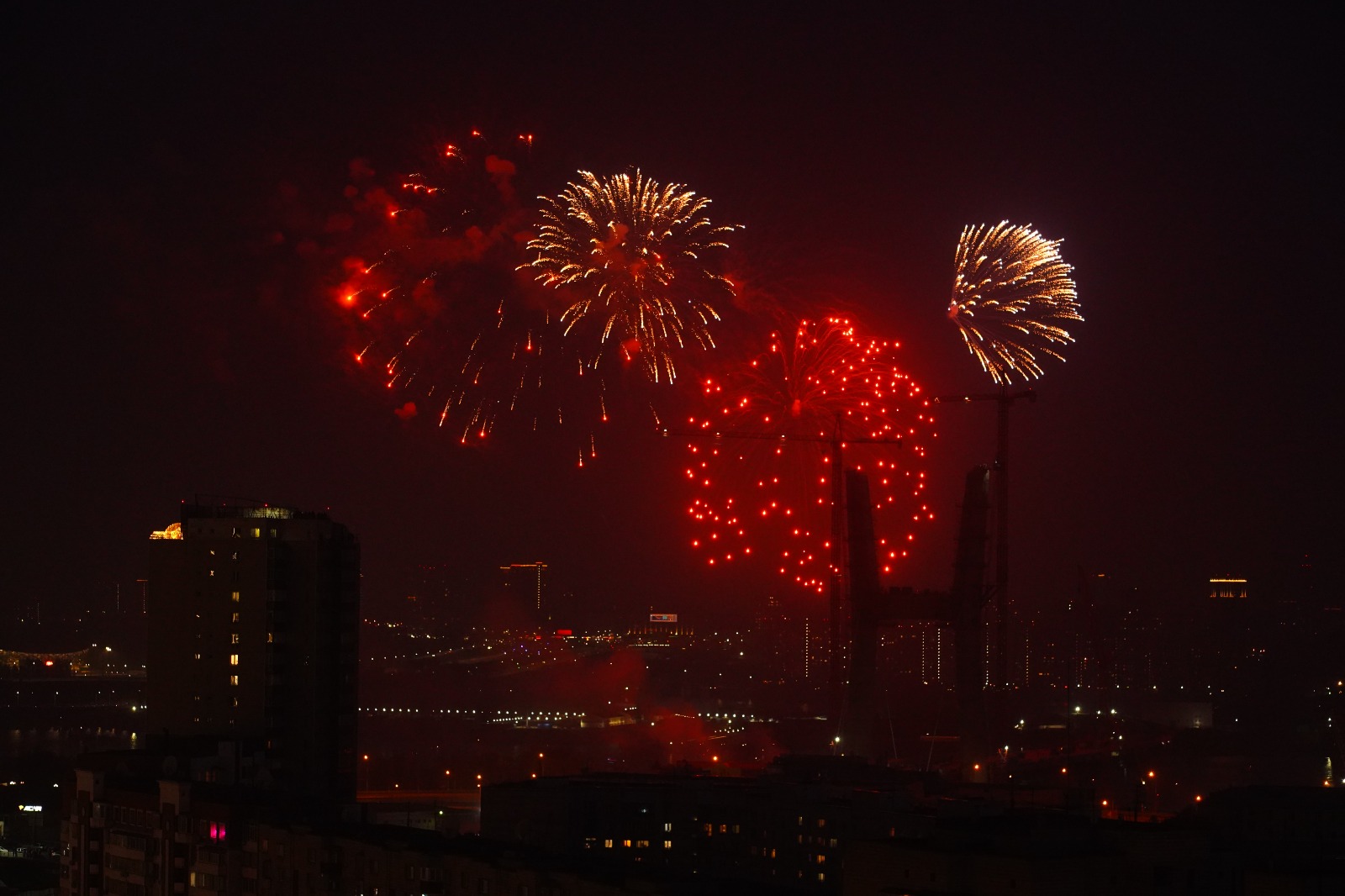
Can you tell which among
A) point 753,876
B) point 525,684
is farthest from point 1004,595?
point 525,684

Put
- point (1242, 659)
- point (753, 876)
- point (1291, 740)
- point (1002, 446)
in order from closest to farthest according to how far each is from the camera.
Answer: point (753, 876) → point (1002, 446) → point (1291, 740) → point (1242, 659)

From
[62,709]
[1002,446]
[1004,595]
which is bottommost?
[62,709]

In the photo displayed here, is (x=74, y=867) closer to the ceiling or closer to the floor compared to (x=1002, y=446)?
closer to the floor

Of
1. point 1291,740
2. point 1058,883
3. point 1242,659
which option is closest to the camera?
point 1058,883

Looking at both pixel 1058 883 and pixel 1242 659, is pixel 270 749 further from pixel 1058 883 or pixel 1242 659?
pixel 1242 659

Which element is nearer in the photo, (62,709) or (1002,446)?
(1002,446)

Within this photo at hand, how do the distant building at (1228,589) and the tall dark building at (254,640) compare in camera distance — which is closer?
the tall dark building at (254,640)

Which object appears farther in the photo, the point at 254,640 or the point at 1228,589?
the point at 1228,589

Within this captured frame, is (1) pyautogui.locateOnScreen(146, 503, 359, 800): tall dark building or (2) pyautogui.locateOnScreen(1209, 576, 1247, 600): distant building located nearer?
(1) pyautogui.locateOnScreen(146, 503, 359, 800): tall dark building
